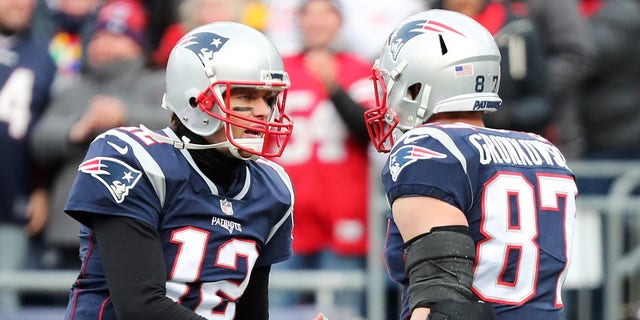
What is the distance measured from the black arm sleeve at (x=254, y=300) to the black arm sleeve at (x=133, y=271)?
51 cm

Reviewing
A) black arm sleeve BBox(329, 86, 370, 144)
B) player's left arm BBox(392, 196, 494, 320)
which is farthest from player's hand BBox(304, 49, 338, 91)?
player's left arm BBox(392, 196, 494, 320)

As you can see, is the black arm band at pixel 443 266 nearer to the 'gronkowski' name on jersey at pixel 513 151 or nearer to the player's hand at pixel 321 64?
the 'gronkowski' name on jersey at pixel 513 151

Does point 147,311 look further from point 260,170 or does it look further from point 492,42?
point 492,42

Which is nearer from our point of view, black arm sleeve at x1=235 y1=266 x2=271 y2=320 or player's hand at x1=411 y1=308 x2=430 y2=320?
player's hand at x1=411 y1=308 x2=430 y2=320

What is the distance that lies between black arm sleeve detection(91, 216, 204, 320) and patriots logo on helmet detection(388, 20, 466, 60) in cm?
110

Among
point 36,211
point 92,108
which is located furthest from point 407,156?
point 36,211

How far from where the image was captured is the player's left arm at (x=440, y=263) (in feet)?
12.9

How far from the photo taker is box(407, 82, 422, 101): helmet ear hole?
4373 mm

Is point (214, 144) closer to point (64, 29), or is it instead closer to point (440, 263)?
point (440, 263)

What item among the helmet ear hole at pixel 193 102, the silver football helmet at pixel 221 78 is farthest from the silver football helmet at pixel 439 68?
Result: the helmet ear hole at pixel 193 102

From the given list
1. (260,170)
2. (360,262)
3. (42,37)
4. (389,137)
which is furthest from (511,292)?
(42,37)

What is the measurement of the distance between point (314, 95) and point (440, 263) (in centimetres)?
364

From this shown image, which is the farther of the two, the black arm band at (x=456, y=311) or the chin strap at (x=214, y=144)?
the chin strap at (x=214, y=144)

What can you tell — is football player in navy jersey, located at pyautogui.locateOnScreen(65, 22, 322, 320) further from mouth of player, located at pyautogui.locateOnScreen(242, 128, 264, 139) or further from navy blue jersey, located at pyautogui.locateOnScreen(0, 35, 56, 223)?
navy blue jersey, located at pyautogui.locateOnScreen(0, 35, 56, 223)
